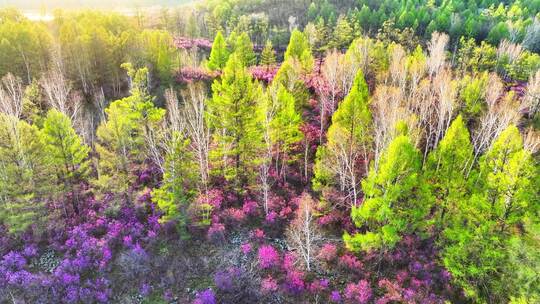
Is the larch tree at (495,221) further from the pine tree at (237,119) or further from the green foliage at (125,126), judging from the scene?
the green foliage at (125,126)

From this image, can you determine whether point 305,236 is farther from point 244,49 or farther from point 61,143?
point 244,49

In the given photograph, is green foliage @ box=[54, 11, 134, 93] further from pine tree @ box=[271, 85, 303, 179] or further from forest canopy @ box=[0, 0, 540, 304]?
pine tree @ box=[271, 85, 303, 179]

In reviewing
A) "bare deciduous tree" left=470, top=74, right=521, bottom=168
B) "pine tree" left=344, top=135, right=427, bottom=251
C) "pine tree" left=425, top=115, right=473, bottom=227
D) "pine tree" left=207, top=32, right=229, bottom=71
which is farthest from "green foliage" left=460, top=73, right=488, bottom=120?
"pine tree" left=207, top=32, right=229, bottom=71

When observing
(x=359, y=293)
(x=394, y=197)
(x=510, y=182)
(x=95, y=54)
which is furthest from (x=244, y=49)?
(x=510, y=182)

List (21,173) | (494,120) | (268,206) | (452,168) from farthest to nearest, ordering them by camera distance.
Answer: (268,206) → (494,120) → (21,173) → (452,168)

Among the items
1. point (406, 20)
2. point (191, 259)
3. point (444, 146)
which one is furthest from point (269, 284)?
point (406, 20)

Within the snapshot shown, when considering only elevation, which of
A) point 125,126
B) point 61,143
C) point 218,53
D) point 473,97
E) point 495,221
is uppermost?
point 218,53
